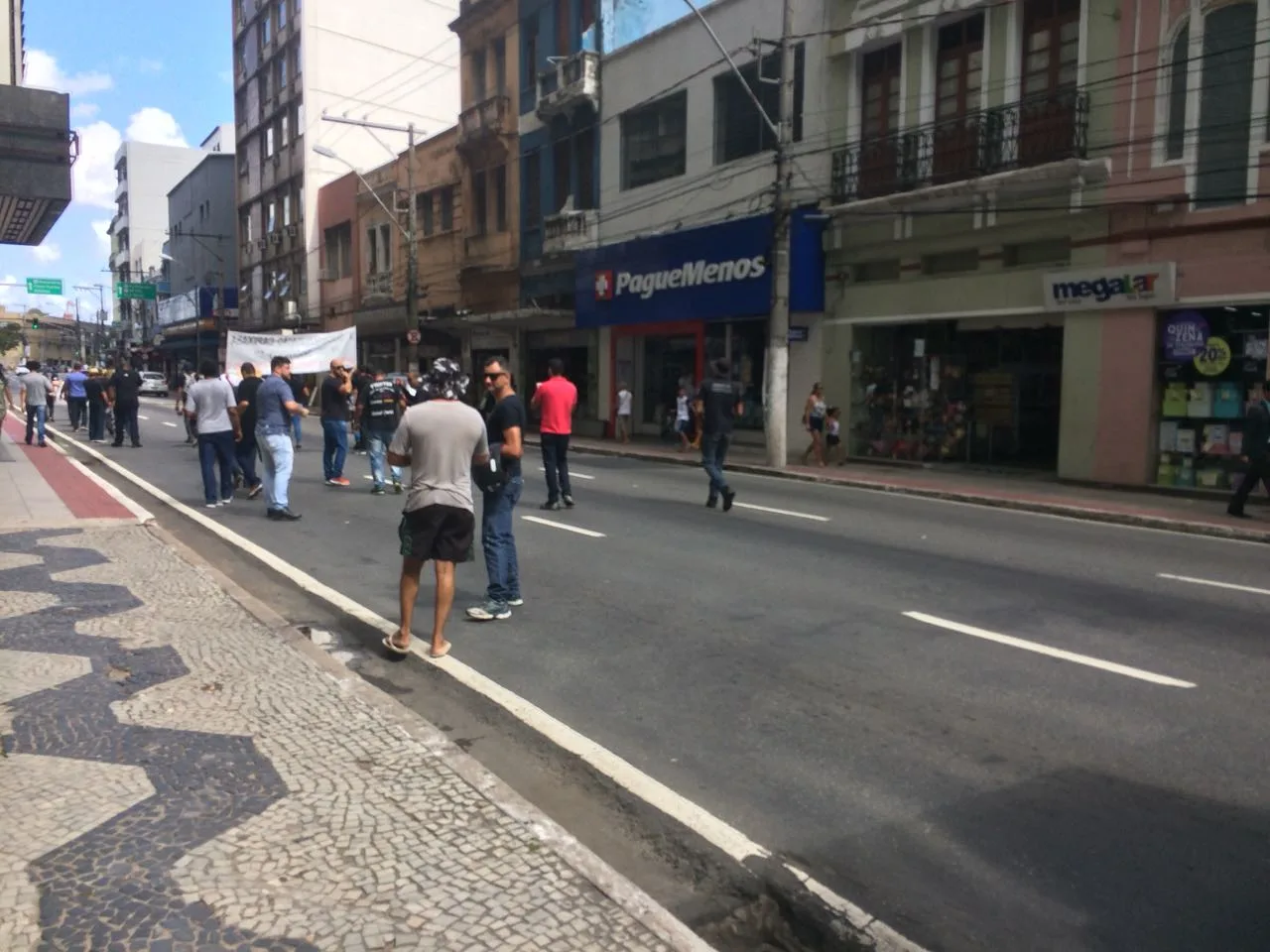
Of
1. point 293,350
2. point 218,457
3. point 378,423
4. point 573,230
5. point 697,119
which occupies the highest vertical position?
point 697,119

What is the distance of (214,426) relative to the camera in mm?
12383

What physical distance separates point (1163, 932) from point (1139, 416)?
14216 mm

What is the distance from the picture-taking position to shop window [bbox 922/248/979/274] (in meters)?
18.5

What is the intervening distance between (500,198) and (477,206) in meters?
1.72

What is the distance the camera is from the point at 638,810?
169 inches

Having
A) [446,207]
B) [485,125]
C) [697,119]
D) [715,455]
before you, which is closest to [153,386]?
[446,207]

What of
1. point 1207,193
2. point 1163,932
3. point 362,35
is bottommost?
point 1163,932

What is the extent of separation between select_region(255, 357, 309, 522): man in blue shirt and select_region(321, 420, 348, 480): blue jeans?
2776mm

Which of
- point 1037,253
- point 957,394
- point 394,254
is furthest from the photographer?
point 394,254

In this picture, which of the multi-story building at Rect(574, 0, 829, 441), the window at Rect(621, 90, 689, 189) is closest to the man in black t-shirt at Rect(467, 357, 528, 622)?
the multi-story building at Rect(574, 0, 829, 441)

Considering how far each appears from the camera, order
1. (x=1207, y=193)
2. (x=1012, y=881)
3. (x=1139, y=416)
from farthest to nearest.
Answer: (x=1139, y=416), (x=1207, y=193), (x=1012, y=881)

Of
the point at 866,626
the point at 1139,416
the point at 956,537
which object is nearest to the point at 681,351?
the point at 1139,416

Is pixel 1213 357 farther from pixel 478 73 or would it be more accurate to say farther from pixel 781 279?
pixel 478 73

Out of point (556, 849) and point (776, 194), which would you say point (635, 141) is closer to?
point (776, 194)
